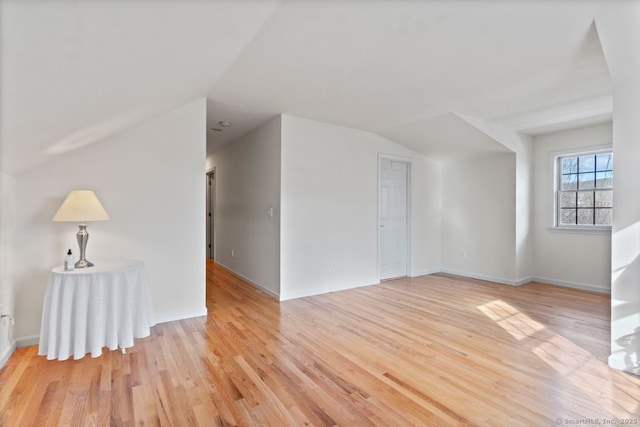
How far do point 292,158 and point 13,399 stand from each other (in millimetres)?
3421

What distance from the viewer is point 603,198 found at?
15.7ft

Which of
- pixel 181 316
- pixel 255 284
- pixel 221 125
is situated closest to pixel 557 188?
pixel 255 284

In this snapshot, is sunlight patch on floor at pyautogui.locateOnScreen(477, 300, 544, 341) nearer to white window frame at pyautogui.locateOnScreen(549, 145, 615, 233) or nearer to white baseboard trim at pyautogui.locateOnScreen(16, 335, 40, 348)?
white window frame at pyautogui.locateOnScreen(549, 145, 615, 233)

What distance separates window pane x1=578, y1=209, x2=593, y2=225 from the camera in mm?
4902

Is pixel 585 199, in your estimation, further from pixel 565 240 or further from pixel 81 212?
pixel 81 212

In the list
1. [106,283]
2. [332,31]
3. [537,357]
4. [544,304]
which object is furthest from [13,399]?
[544,304]

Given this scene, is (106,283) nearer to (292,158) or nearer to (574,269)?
(292,158)

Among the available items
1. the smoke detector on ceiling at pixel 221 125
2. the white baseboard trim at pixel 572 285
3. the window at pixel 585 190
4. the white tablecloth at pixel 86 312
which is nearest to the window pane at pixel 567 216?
the window at pixel 585 190

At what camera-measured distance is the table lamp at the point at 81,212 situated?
8.50 ft

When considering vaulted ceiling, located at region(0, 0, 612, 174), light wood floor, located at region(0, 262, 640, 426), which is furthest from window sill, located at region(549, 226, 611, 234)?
vaulted ceiling, located at region(0, 0, 612, 174)

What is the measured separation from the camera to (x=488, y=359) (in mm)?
2535

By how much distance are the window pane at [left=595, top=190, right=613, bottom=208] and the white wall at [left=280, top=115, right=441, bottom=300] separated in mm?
2987

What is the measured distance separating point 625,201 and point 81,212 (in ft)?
14.0

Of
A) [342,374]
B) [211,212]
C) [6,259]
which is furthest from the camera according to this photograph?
[211,212]
